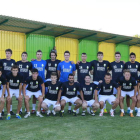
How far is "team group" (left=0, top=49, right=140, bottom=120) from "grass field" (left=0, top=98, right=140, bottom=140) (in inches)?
15.8

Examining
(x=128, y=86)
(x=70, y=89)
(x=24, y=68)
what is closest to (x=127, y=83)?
(x=128, y=86)

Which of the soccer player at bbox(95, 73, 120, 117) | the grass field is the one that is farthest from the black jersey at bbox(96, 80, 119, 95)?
the grass field

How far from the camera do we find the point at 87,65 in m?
6.52

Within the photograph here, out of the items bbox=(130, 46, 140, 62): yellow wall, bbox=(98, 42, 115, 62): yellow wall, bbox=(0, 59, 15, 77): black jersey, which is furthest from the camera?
bbox=(130, 46, 140, 62): yellow wall

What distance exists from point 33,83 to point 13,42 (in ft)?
27.8

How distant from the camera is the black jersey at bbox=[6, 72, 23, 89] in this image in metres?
5.66

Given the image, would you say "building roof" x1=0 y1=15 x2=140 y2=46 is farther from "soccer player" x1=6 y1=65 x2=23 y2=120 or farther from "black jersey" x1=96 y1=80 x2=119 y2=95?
"black jersey" x1=96 y1=80 x2=119 y2=95

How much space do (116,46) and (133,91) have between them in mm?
13957

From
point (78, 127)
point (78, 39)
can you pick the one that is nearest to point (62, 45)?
point (78, 39)

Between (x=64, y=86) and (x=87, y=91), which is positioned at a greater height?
(x=64, y=86)

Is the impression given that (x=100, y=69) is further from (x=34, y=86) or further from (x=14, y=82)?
(x=14, y=82)

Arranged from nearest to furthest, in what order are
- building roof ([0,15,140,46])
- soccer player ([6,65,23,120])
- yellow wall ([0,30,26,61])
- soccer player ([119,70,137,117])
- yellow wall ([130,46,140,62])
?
soccer player ([6,65,23,120])
soccer player ([119,70,137,117])
building roof ([0,15,140,46])
yellow wall ([0,30,26,61])
yellow wall ([130,46,140,62])

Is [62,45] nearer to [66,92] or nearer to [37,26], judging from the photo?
[37,26]

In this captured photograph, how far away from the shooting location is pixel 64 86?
19.4 ft
